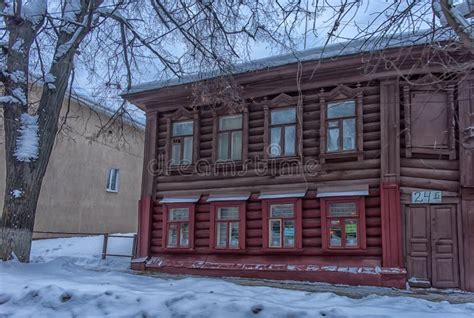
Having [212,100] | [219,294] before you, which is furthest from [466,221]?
[219,294]

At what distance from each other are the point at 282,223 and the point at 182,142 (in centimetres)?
389

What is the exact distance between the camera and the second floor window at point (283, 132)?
12398mm

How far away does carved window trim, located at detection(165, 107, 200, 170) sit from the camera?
44.4ft

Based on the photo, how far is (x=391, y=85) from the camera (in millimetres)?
11188

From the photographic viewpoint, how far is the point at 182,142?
45.5 feet

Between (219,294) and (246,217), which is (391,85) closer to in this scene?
(246,217)

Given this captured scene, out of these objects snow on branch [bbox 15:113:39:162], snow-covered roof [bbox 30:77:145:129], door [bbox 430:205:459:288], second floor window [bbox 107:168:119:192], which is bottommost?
door [bbox 430:205:459:288]

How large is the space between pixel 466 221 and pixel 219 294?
7170 mm

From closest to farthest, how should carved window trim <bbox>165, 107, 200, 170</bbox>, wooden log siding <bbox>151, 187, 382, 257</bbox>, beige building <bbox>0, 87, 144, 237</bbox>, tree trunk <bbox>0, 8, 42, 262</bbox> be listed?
tree trunk <bbox>0, 8, 42, 262</bbox> < wooden log siding <bbox>151, 187, 382, 257</bbox> < carved window trim <bbox>165, 107, 200, 170</bbox> < beige building <bbox>0, 87, 144, 237</bbox>

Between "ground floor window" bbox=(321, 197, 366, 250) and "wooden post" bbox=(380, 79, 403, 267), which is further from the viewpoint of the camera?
"ground floor window" bbox=(321, 197, 366, 250)

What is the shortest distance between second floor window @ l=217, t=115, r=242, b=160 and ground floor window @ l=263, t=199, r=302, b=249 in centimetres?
176

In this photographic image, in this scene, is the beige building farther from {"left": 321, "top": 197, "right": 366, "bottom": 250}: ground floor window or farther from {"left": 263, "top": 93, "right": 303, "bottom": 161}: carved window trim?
{"left": 321, "top": 197, "right": 366, "bottom": 250}: ground floor window

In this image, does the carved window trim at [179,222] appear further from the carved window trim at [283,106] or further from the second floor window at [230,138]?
the carved window trim at [283,106]

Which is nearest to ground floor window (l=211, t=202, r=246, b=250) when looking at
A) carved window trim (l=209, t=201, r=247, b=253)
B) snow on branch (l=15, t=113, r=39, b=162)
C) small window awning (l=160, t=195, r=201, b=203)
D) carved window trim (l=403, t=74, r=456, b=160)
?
carved window trim (l=209, t=201, r=247, b=253)
